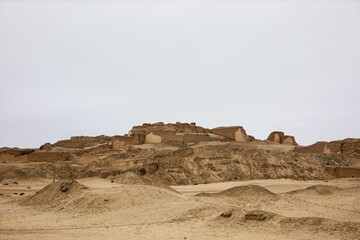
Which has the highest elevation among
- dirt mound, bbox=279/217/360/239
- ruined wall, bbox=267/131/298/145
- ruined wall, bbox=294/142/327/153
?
ruined wall, bbox=267/131/298/145

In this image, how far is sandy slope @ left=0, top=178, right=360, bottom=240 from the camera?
966 cm

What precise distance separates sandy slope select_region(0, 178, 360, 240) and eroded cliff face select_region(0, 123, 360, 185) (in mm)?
6702

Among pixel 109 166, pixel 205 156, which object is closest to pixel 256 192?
pixel 205 156

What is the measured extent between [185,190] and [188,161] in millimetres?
6344

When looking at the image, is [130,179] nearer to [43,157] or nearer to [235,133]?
[43,157]

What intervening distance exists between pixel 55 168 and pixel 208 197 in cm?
1991

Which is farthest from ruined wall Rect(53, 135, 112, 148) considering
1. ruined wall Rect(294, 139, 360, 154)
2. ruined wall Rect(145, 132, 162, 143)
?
ruined wall Rect(294, 139, 360, 154)

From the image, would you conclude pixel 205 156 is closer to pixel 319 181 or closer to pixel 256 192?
pixel 319 181

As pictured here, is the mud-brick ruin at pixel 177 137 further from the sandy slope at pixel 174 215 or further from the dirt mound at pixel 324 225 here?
the dirt mound at pixel 324 225

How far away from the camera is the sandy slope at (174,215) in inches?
380

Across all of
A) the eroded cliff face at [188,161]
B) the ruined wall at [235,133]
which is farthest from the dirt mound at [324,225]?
the ruined wall at [235,133]

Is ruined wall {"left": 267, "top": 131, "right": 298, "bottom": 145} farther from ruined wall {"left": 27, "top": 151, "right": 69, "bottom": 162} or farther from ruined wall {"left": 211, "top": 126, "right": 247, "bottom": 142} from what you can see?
ruined wall {"left": 27, "top": 151, "right": 69, "bottom": 162}

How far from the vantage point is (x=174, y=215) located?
1215cm

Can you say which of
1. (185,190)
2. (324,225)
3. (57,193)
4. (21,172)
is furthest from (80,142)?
(324,225)
